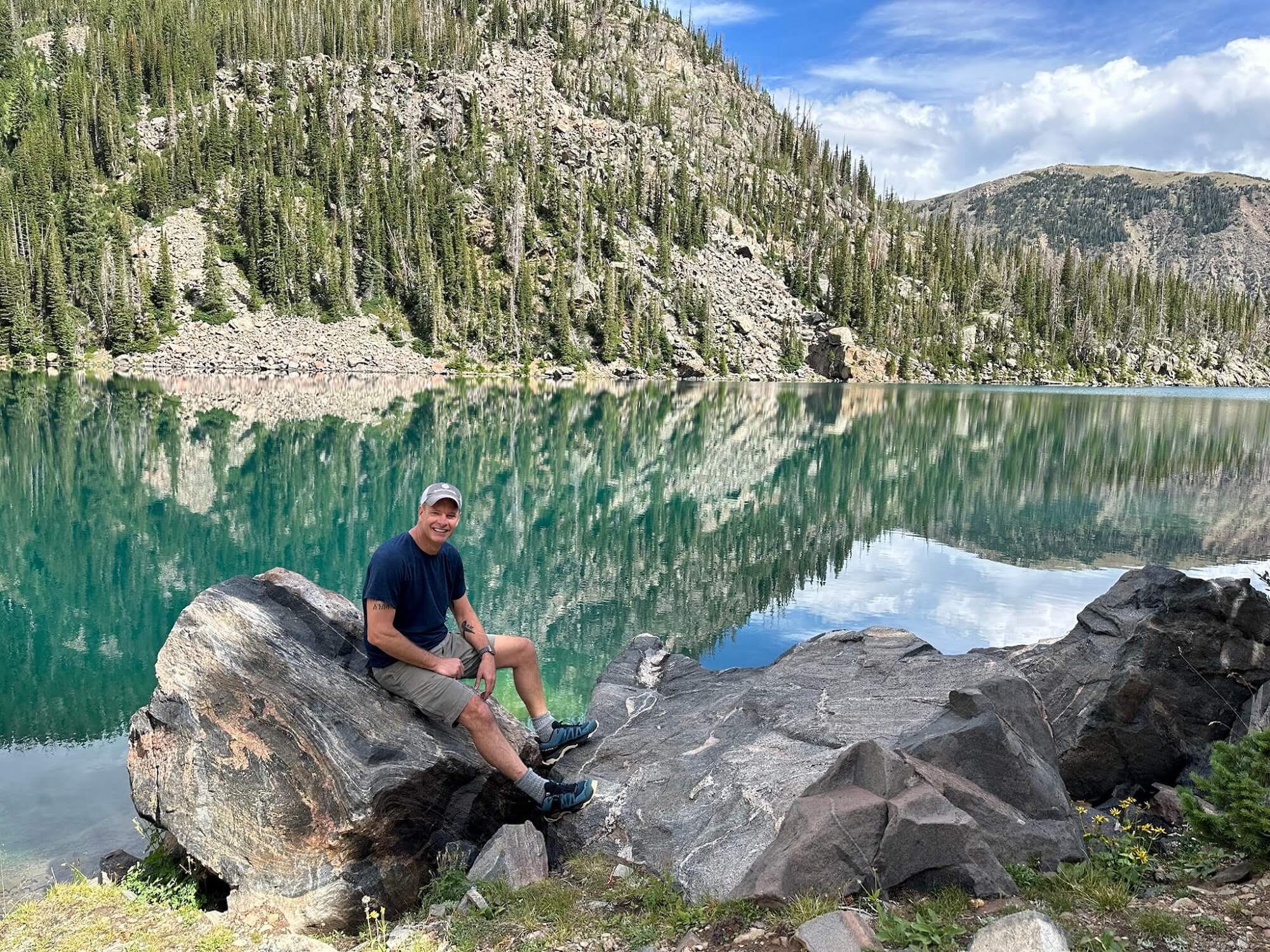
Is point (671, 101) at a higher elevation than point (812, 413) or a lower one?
higher

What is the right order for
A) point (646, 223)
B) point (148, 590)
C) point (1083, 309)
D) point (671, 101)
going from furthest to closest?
point (671, 101), point (1083, 309), point (646, 223), point (148, 590)

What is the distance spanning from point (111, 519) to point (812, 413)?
156 feet

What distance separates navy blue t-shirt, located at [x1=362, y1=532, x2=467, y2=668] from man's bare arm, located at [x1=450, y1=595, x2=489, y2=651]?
0.07 m

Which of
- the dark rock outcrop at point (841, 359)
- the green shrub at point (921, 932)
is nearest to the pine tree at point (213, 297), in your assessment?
the dark rock outcrop at point (841, 359)

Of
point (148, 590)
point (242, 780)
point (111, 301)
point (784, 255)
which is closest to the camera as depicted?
point (242, 780)

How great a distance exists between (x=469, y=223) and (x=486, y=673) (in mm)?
119030

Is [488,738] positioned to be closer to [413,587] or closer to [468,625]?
[468,625]

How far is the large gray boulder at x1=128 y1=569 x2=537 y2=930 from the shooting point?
6203mm

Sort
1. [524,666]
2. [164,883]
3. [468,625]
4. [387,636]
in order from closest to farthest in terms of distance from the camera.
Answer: [387,636]
[164,883]
[468,625]
[524,666]

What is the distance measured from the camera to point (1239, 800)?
5.25m

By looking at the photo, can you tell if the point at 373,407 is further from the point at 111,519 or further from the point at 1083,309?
the point at 1083,309

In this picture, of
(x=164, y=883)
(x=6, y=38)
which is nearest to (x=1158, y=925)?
(x=164, y=883)

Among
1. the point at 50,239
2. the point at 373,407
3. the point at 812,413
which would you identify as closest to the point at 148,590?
the point at 373,407

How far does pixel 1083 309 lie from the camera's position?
154 meters
